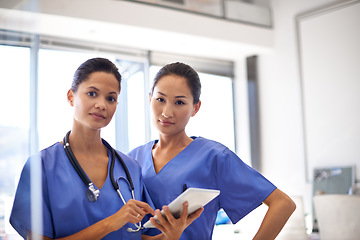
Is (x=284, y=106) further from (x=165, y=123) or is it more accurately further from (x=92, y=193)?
(x=92, y=193)

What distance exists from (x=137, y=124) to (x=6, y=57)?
356cm

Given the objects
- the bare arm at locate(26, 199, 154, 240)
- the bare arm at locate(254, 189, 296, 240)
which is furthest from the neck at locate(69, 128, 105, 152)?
the bare arm at locate(254, 189, 296, 240)

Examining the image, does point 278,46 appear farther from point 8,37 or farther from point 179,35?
point 8,37

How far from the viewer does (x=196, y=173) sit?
151 centimetres

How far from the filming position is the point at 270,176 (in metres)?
5.34

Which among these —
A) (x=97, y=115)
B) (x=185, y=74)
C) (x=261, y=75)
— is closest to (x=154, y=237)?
(x=97, y=115)

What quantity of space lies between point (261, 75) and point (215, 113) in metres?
0.73

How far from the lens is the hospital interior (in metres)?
3.81

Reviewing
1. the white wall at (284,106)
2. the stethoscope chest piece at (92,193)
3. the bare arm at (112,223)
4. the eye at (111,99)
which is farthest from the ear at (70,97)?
the white wall at (284,106)

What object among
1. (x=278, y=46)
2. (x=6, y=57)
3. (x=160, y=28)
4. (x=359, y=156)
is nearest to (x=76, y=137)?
(x=6, y=57)

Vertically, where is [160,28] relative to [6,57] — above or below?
above

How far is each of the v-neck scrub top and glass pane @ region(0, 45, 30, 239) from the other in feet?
1.92

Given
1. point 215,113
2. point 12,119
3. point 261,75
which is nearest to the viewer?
point 12,119

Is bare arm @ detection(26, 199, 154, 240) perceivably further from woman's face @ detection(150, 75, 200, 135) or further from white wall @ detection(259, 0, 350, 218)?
white wall @ detection(259, 0, 350, 218)
